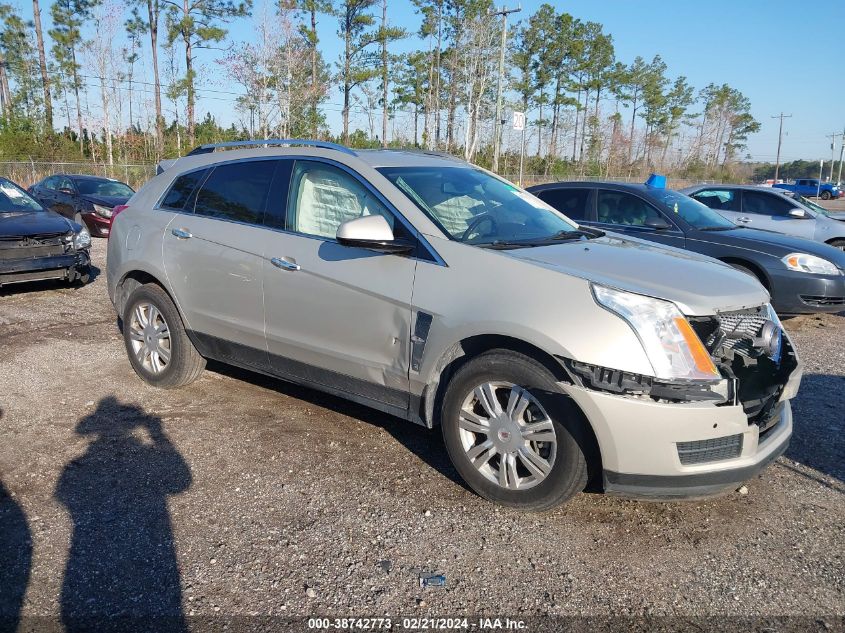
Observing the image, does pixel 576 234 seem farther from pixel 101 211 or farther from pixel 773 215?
pixel 101 211

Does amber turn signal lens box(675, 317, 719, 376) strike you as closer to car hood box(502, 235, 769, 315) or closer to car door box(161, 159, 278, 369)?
car hood box(502, 235, 769, 315)

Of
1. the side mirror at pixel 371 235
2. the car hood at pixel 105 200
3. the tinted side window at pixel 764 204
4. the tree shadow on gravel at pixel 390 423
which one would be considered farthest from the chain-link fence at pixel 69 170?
the side mirror at pixel 371 235

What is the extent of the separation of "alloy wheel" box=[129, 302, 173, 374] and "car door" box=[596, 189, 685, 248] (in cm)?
519

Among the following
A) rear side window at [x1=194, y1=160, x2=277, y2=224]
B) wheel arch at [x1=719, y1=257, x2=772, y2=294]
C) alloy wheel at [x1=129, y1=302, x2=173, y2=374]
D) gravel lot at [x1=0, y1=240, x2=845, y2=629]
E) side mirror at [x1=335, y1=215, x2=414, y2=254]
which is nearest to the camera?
gravel lot at [x1=0, y1=240, x2=845, y2=629]

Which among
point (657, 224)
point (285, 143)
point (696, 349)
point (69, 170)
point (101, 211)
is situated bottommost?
point (101, 211)

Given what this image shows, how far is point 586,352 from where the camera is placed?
3.01 meters

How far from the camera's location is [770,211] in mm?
11070

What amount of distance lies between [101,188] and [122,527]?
47.3 feet

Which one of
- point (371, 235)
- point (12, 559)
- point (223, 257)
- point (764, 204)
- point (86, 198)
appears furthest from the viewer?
point (86, 198)

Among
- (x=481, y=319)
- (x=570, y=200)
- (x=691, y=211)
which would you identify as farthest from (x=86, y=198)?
(x=481, y=319)

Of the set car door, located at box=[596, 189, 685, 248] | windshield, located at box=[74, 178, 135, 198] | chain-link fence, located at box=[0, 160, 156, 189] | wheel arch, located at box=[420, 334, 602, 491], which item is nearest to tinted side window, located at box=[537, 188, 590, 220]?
car door, located at box=[596, 189, 685, 248]

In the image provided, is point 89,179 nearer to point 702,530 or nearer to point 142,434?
point 142,434

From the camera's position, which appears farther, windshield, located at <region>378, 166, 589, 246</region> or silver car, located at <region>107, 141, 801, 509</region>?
windshield, located at <region>378, 166, 589, 246</region>

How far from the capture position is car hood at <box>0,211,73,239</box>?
8.34m
